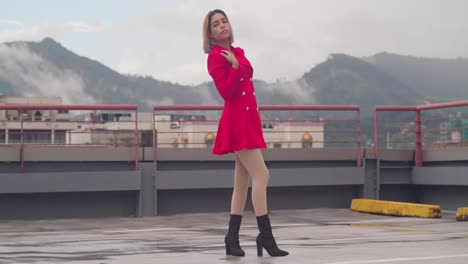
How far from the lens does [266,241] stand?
521 centimetres

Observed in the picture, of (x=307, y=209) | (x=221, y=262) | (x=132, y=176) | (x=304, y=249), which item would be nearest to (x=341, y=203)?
(x=307, y=209)

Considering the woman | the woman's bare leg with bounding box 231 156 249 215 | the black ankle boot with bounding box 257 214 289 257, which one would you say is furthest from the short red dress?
the black ankle boot with bounding box 257 214 289 257

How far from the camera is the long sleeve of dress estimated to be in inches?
211

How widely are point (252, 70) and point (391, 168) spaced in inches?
228

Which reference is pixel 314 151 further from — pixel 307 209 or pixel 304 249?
pixel 304 249

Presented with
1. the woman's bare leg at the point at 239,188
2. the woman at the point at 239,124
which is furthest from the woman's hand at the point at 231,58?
the woman's bare leg at the point at 239,188

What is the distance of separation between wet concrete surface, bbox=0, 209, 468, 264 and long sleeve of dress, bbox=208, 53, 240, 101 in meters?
1.11

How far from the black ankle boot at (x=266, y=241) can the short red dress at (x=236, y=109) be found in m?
0.52

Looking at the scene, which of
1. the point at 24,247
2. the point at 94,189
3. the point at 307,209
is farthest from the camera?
the point at 307,209

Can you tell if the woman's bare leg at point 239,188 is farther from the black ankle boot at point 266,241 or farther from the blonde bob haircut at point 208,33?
the blonde bob haircut at point 208,33

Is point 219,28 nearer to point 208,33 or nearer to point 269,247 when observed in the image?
point 208,33

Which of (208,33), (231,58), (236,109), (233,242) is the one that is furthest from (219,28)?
(233,242)

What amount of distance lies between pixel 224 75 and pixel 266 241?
1161 mm

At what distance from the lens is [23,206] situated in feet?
31.4
